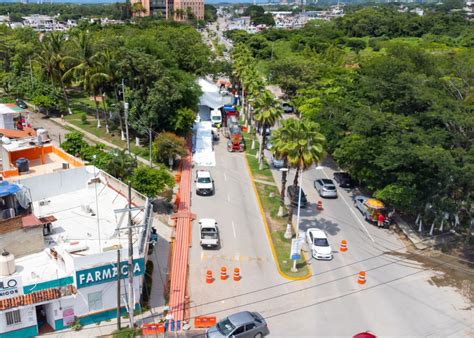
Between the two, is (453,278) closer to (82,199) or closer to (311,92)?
(82,199)

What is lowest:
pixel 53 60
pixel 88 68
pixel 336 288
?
pixel 336 288

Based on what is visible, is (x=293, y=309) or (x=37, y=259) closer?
(x=37, y=259)

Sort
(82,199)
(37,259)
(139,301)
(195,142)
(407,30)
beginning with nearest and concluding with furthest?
1. (37,259)
2. (139,301)
3. (82,199)
4. (195,142)
5. (407,30)

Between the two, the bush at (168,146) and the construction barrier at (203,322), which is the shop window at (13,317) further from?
the bush at (168,146)

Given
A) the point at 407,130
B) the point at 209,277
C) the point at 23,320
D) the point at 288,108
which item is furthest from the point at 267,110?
the point at 288,108

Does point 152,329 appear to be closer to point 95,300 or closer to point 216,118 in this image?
point 95,300

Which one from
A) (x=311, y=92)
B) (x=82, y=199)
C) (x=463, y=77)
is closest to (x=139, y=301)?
(x=82, y=199)

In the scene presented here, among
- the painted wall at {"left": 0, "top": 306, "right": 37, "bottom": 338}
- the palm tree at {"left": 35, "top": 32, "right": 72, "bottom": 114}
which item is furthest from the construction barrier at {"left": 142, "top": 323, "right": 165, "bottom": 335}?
the palm tree at {"left": 35, "top": 32, "right": 72, "bottom": 114}
